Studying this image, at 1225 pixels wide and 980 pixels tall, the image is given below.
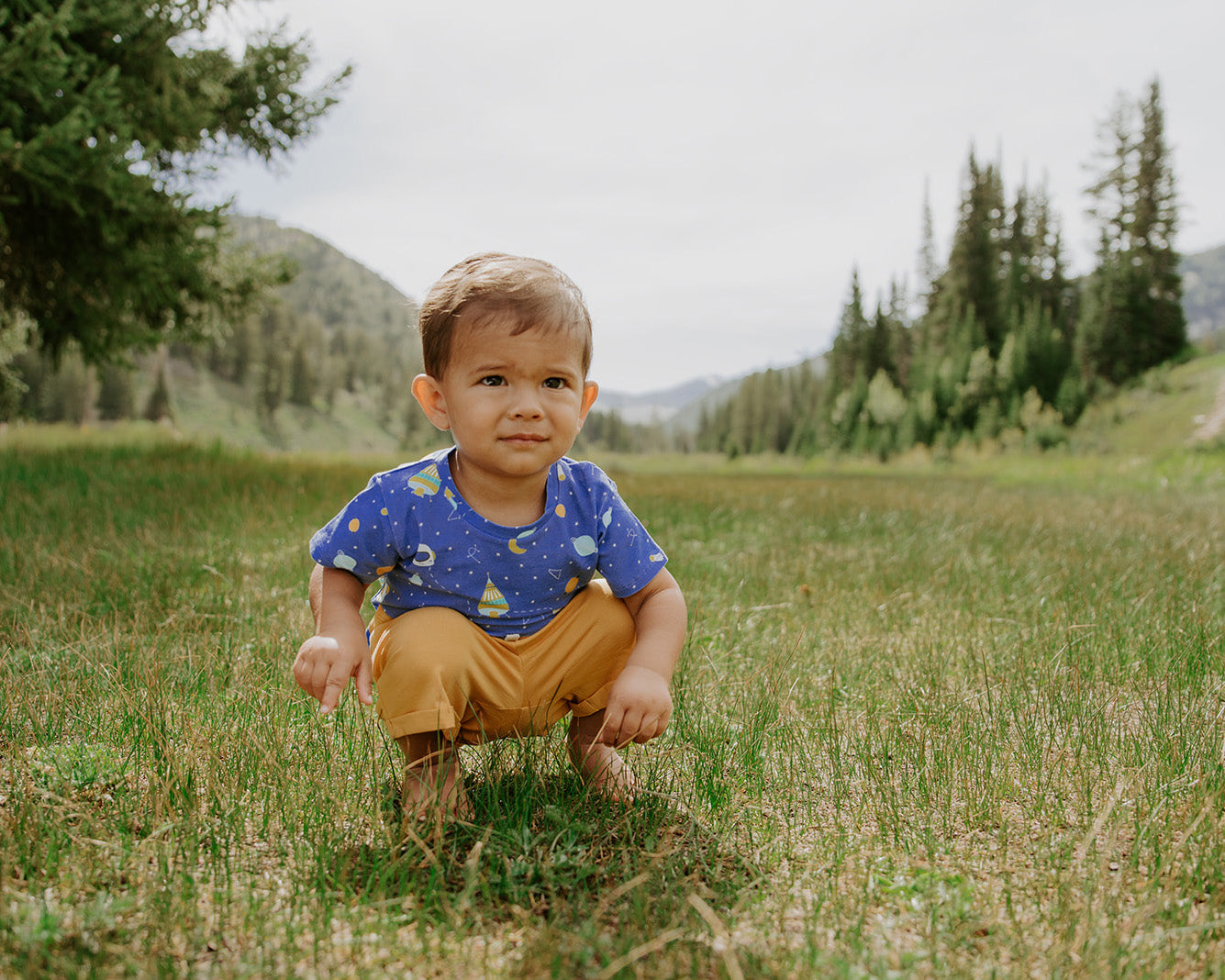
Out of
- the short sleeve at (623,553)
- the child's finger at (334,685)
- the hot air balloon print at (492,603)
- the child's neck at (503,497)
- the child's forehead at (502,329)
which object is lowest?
the child's finger at (334,685)

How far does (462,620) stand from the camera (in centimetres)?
197

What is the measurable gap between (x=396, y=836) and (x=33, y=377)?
88.7 meters

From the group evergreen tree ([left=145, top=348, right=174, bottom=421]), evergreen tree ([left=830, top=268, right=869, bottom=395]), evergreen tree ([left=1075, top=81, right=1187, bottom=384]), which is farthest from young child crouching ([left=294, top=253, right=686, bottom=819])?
evergreen tree ([left=830, top=268, right=869, bottom=395])

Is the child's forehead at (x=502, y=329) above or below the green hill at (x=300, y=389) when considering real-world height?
below

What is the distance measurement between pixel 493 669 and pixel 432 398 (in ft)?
2.31

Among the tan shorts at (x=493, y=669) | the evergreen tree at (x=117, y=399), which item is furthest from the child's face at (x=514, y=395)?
the evergreen tree at (x=117, y=399)

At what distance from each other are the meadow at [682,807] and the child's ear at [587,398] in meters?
0.84

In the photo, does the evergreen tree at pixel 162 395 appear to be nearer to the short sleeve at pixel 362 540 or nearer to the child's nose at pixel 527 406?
the short sleeve at pixel 362 540

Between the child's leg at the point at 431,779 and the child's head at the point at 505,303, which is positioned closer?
the child's leg at the point at 431,779

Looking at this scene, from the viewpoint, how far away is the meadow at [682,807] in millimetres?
1341

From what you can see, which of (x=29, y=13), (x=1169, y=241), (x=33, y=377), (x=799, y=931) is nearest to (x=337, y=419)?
(x=33, y=377)

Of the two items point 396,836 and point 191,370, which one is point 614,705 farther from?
point 191,370

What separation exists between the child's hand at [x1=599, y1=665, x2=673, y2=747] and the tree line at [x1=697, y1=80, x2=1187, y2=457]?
109ft

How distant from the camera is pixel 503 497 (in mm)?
2131
